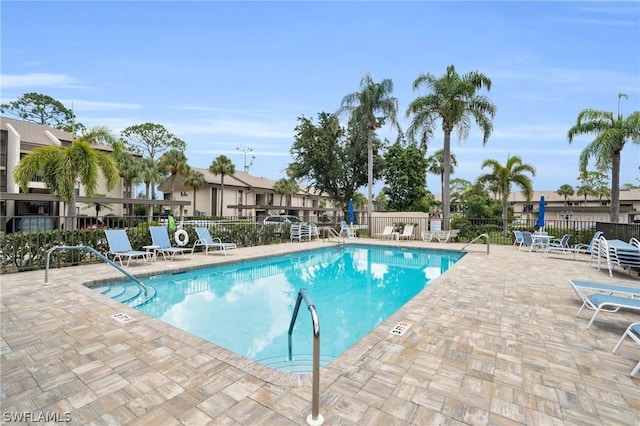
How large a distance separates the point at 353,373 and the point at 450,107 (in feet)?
55.3

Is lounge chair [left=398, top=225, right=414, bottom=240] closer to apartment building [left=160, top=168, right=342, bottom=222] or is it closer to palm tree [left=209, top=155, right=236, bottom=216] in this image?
apartment building [left=160, top=168, right=342, bottom=222]

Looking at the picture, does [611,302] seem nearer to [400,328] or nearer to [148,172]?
[400,328]

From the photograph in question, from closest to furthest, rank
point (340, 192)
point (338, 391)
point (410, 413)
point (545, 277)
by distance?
point (410, 413) < point (338, 391) < point (545, 277) < point (340, 192)

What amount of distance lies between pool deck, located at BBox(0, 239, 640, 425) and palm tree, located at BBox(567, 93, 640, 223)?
1227cm

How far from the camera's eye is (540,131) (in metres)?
19.9

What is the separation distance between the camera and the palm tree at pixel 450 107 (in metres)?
16.8

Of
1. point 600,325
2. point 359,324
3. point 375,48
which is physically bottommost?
point 359,324

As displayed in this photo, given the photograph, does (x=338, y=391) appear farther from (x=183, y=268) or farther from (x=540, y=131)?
(x=540, y=131)

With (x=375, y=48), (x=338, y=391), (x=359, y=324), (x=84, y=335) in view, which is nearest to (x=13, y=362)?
(x=84, y=335)

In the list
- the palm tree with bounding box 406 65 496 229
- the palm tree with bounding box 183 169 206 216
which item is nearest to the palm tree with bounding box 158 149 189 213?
the palm tree with bounding box 183 169 206 216

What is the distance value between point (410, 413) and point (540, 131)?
75.5ft

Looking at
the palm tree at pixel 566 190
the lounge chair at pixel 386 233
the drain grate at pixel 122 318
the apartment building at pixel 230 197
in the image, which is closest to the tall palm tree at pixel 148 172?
the apartment building at pixel 230 197

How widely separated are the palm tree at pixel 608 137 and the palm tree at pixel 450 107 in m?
4.01

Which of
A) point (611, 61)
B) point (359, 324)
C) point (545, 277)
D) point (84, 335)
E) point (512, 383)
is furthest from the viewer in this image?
point (611, 61)
